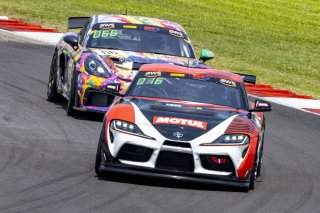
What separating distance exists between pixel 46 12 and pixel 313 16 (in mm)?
12702

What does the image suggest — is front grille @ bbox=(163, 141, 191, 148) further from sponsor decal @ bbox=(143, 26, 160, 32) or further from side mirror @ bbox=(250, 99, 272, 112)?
sponsor decal @ bbox=(143, 26, 160, 32)

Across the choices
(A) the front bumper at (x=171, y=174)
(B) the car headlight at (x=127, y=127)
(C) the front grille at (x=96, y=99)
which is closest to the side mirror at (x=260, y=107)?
(A) the front bumper at (x=171, y=174)

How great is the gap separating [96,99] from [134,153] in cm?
409

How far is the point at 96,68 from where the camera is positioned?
1483 cm

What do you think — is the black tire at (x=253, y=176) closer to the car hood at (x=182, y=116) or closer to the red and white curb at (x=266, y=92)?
the car hood at (x=182, y=116)

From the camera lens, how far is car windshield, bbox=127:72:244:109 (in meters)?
12.0

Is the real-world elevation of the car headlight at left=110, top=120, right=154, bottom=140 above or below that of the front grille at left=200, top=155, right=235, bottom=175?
above

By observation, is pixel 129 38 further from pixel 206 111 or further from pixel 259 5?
pixel 259 5

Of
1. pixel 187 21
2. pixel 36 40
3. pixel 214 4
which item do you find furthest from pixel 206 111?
pixel 214 4

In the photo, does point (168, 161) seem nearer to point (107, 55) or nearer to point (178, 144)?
point (178, 144)

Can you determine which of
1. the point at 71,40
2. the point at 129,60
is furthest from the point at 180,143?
the point at 71,40

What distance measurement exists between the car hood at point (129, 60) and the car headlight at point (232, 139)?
3870 mm

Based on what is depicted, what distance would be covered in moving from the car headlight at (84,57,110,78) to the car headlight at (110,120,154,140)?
3830 mm

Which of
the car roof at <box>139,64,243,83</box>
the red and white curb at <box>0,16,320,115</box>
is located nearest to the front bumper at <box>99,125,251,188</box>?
the car roof at <box>139,64,243,83</box>
